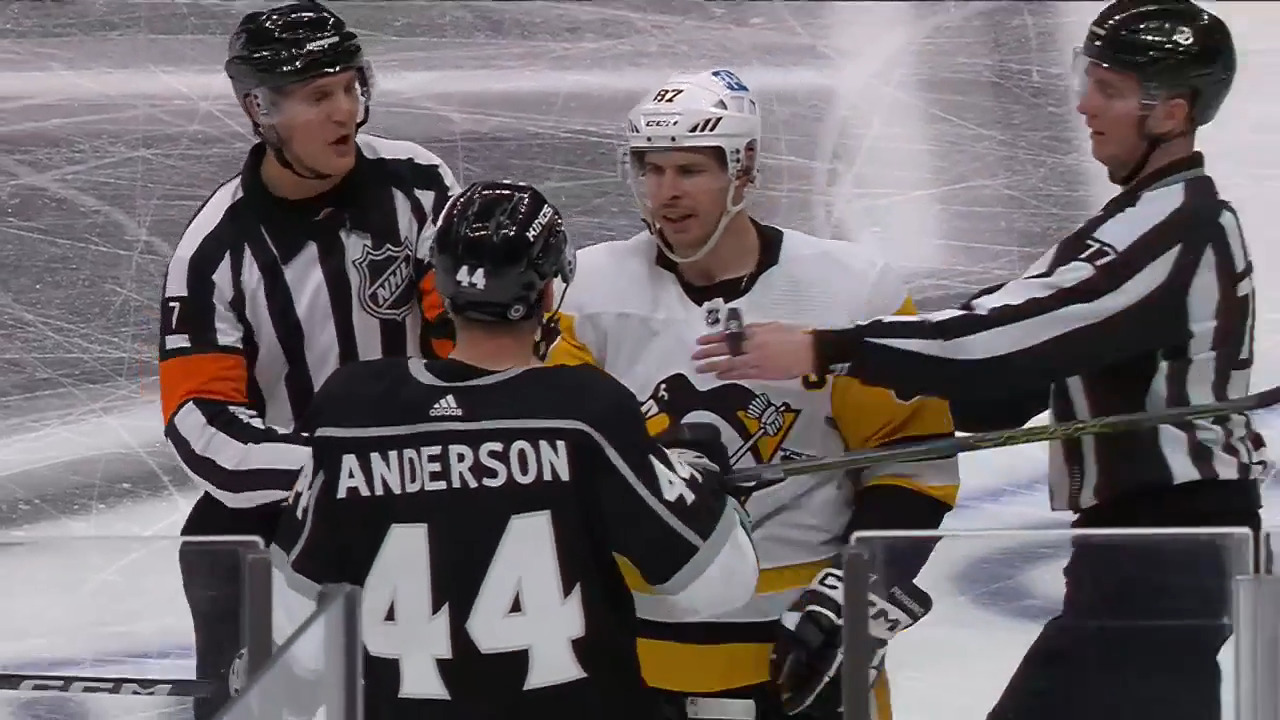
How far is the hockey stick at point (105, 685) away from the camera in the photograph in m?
1.82

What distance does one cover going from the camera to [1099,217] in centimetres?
212

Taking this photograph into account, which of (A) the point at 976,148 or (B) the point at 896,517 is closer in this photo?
(B) the point at 896,517

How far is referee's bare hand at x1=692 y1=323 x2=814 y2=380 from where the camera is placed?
2.06 m

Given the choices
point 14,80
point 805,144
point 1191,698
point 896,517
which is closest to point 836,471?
point 896,517

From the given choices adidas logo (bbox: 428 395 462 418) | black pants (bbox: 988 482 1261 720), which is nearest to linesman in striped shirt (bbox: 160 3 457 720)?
adidas logo (bbox: 428 395 462 418)

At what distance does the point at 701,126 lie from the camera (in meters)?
2.19

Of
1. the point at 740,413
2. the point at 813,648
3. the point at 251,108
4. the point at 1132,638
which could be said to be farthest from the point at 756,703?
the point at 251,108

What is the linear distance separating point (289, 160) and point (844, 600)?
1.02m

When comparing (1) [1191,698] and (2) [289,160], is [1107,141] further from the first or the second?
(2) [289,160]

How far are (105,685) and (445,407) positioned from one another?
19.6 inches

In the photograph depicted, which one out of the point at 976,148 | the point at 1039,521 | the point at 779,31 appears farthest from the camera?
the point at 779,31

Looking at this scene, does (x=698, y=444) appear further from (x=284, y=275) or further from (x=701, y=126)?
(x=284, y=275)

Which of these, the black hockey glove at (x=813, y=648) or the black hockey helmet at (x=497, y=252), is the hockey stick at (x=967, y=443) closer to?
the black hockey glove at (x=813, y=648)

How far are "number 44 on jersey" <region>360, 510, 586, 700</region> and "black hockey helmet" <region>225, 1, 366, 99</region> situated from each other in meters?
0.90
